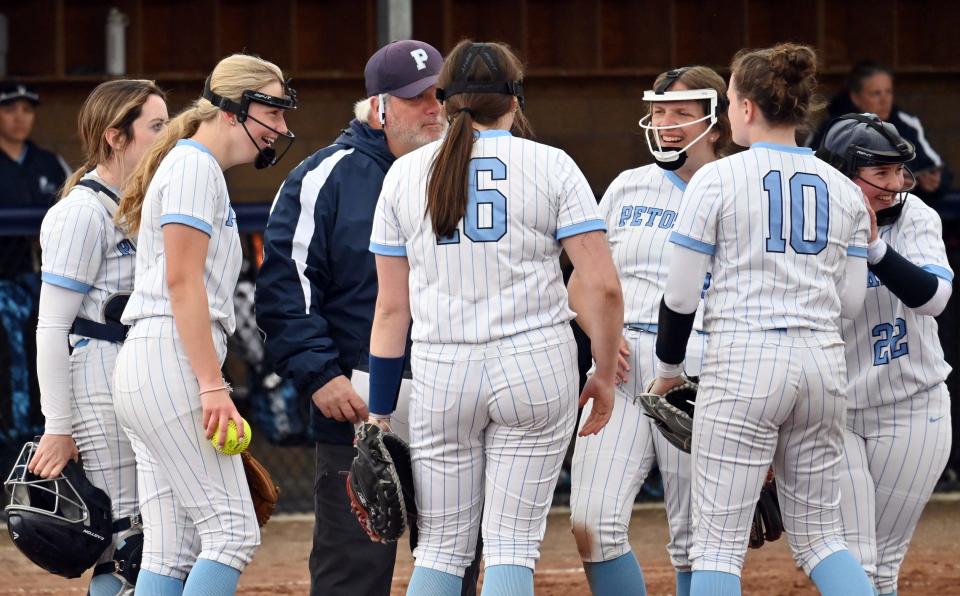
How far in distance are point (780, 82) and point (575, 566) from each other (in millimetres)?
2594

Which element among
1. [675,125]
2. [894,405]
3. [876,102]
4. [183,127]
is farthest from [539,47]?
[183,127]

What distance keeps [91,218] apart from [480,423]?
1.15m

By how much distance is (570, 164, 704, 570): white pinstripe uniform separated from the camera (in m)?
3.96

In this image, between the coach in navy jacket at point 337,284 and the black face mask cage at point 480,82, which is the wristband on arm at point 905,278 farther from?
the coach in navy jacket at point 337,284

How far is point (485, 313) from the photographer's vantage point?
330cm

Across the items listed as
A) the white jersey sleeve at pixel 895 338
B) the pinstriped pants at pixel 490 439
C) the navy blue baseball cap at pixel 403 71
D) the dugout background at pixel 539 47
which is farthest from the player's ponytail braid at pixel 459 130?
the dugout background at pixel 539 47

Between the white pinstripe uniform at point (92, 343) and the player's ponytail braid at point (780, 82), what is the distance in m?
1.59

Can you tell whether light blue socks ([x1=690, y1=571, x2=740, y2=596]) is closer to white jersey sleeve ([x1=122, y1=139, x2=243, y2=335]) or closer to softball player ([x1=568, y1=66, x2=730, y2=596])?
softball player ([x1=568, y1=66, x2=730, y2=596])

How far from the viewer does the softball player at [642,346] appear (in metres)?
3.96

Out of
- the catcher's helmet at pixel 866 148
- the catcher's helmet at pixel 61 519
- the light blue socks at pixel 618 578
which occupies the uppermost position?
the catcher's helmet at pixel 866 148

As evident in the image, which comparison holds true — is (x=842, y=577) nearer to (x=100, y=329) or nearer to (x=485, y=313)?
(x=485, y=313)

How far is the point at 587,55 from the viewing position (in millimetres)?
9242

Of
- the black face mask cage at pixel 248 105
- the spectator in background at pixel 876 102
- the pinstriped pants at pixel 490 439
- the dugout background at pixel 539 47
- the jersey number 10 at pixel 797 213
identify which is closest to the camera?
the pinstriped pants at pixel 490 439

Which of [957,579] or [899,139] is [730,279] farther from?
[957,579]
